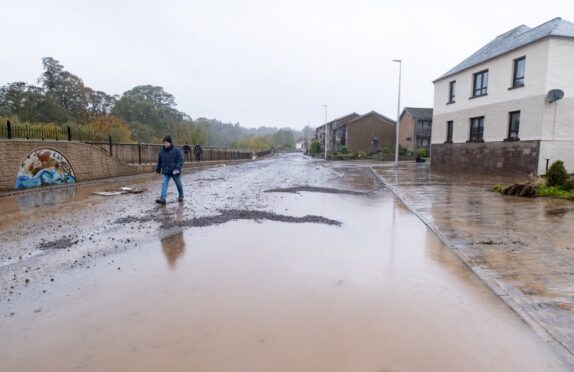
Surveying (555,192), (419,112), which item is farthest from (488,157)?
(419,112)

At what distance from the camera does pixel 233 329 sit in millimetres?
3393

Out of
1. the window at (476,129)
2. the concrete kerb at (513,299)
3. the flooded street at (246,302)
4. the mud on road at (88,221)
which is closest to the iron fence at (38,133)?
the mud on road at (88,221)

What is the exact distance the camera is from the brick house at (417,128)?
51.6 meters

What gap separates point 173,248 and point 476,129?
73.3 ft

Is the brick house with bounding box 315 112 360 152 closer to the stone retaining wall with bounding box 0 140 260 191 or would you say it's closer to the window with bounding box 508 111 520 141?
the window with bounding box 508 111 520 141

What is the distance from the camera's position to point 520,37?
66.2ft

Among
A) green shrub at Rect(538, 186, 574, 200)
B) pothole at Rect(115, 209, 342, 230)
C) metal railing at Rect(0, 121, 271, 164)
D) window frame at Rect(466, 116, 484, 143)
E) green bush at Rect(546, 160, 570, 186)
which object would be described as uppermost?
window frame at Rect(466, 116, 484, 143)

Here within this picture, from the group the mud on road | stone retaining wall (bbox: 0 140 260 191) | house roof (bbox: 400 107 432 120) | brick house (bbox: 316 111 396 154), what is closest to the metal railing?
stone retaining wall (bbox: 0 140 260 191)

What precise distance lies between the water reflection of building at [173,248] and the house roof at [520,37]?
1904cm

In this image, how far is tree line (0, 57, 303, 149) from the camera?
35625 millimetres

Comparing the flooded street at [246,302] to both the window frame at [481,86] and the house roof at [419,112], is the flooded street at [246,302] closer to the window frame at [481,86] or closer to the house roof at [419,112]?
the window frame at [481,86]

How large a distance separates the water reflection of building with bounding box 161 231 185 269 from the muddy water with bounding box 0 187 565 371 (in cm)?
3

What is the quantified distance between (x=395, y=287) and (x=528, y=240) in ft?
12.1

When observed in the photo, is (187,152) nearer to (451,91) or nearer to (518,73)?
(451,91)
